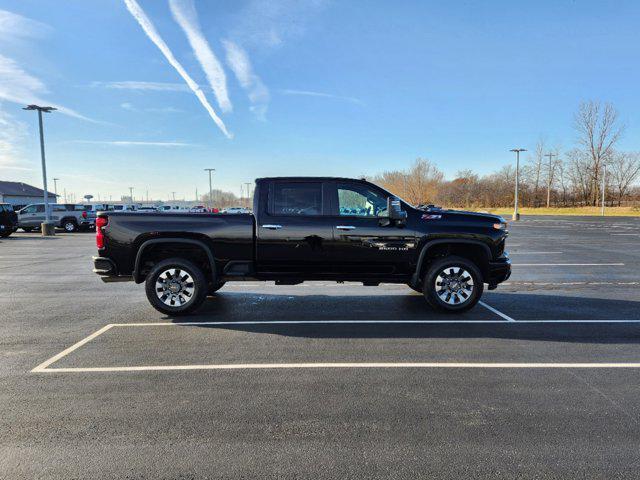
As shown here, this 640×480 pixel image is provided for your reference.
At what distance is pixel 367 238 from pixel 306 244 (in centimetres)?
95

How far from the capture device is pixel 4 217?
2227 centimetres

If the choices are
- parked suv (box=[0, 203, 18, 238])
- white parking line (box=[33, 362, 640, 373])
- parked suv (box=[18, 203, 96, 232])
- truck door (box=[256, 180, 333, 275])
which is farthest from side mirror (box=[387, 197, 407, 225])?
parked suv (box=[18, 203, 96, 232])

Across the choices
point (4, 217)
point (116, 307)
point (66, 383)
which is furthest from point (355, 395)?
point (4, 217)

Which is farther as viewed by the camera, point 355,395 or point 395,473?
point 355,395

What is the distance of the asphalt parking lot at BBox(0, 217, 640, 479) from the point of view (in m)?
2.79

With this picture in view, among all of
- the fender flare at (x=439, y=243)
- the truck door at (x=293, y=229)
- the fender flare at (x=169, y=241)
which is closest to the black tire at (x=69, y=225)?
the fender flare at (x=169, y=241)

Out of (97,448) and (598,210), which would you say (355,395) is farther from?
(598,210)

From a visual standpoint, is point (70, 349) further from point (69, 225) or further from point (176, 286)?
point (69, 225)

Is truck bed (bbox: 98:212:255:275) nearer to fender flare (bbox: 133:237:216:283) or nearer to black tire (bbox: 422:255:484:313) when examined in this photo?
fender flare (bbox: 133:237:216:283)

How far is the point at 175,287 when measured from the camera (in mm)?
6371

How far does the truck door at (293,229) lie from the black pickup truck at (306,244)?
0.02 meters

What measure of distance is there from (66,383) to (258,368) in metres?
1.84

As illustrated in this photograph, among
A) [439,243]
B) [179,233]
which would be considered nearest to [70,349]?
[179,233]

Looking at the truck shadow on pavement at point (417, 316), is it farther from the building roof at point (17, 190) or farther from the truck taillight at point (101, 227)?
the building roof at point (17, 190)
